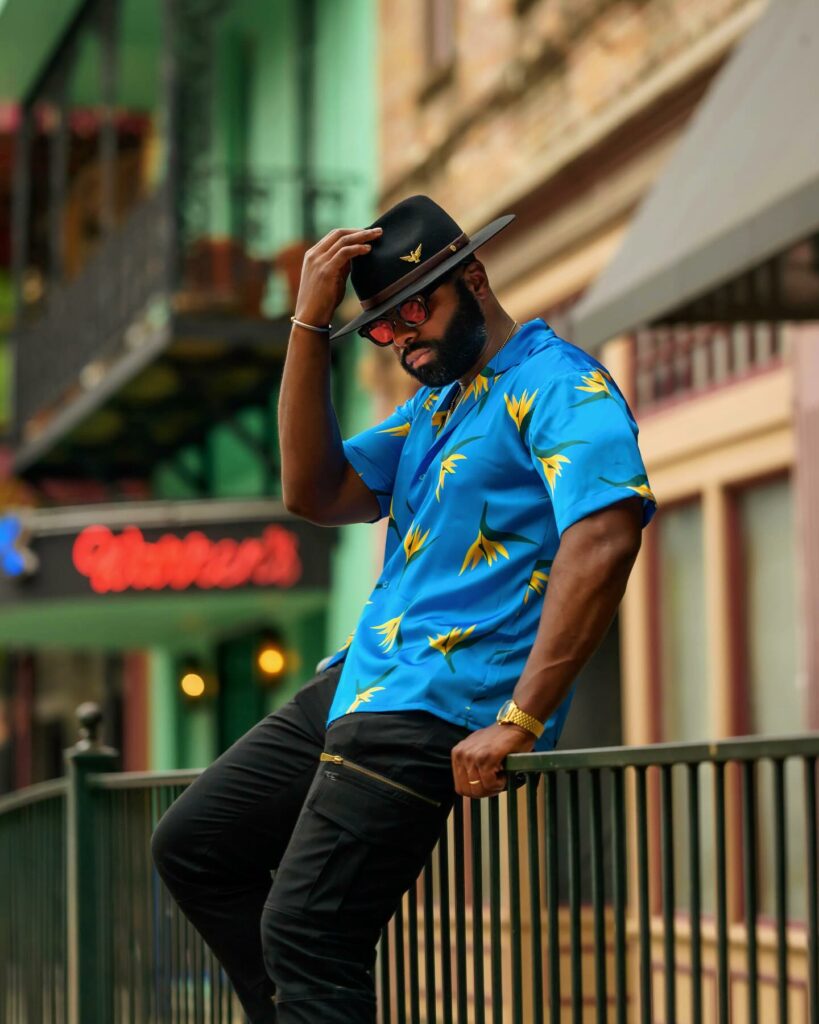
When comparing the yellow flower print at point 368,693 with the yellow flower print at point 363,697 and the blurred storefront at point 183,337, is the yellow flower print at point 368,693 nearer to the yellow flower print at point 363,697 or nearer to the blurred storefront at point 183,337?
the yellow flower print at point 363,697

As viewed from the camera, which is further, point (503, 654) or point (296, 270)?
point (296, 270)

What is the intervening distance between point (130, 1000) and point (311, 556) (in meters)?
9.46

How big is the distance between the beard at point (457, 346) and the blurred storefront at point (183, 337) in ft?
37.2

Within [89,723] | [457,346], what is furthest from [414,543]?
[89,723]

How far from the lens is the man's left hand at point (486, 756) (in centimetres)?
373

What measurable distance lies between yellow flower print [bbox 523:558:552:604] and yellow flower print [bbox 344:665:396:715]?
0.29 metres

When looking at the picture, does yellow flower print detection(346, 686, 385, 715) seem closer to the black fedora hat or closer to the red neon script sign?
the black fedora hat

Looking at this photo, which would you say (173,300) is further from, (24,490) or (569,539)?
(569,539)

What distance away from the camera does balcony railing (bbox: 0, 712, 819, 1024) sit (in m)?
3.53

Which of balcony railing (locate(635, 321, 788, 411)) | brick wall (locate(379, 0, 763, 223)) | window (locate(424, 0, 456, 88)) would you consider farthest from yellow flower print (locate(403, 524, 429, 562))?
window (locate(424, 0, 456, 88))

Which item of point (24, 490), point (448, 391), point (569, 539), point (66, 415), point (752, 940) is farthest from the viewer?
point (24, 490)

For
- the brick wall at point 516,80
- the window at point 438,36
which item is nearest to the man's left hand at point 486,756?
the brick wall at point 516,80

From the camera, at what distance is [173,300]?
15422 millimetres

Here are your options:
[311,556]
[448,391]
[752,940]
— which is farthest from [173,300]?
[752,940]
